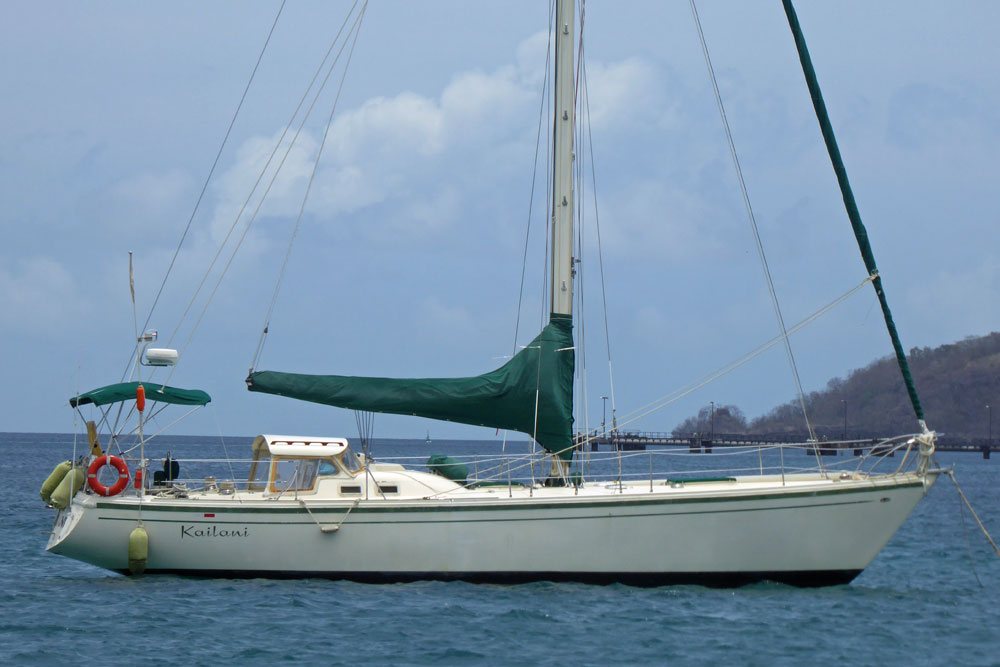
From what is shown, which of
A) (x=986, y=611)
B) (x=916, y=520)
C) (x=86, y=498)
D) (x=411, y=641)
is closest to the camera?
(x=411, y=641)

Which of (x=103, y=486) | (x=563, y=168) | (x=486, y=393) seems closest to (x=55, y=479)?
(x=103, y=486)

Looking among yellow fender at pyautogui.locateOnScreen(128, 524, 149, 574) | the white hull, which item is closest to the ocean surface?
the white hull

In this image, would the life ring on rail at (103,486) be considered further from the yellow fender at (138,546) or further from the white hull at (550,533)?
the yellow fender at (138,546)

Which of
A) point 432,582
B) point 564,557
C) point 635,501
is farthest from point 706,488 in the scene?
point 432,582

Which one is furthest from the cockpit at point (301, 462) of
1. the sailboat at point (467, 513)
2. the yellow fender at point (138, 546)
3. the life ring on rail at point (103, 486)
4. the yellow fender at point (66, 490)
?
the yellow fender at point (66, 490)

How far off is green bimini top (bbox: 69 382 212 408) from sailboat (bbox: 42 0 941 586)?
38 mm

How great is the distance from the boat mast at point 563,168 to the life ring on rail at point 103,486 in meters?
7.65

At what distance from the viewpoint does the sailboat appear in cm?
1641

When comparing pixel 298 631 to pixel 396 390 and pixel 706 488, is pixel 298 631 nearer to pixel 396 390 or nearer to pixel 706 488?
pixel 396 390

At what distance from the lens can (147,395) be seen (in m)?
18.7

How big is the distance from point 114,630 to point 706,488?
8781mm

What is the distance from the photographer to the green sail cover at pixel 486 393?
18.1 metres

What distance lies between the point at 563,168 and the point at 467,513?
6272 mm

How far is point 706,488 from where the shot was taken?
54.9ft
